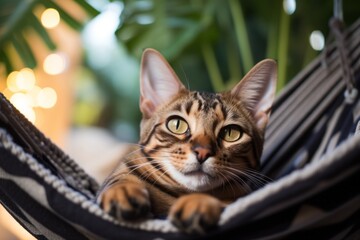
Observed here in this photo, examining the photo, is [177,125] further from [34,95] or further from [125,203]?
[34,95]

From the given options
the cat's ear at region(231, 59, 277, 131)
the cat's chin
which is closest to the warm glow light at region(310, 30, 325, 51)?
the cat's ear at region(231, 59, 277, 131)

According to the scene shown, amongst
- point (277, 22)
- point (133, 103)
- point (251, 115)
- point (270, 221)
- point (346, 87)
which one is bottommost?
point (270, 221)

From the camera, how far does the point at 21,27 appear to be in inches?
53.7

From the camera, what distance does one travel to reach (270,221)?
564mm

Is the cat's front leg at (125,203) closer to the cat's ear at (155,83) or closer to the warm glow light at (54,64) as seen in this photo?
the cat's ear at (155,83)

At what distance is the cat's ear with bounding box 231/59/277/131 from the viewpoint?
2.66 ft

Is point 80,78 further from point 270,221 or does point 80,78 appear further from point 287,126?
point 270,221

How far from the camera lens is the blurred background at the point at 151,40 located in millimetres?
1378

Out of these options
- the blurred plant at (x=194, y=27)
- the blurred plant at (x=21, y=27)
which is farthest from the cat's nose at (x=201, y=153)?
the blurred plant at (x=21, y=27)

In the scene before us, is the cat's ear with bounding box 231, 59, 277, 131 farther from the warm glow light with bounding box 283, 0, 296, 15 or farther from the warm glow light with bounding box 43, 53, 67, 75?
the warm glow light with bounding box 43, 53, 67, 75

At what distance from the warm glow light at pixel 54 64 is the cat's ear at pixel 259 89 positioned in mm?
1537

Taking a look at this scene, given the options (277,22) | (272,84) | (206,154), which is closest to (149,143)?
(206,154)

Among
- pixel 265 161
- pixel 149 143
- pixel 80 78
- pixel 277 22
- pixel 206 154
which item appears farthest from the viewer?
pixel 80 78

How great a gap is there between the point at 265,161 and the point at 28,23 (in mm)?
793
